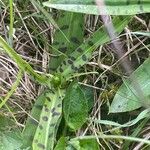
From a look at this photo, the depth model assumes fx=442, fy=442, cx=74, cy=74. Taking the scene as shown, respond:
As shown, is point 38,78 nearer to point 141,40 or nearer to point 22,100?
point 22,100

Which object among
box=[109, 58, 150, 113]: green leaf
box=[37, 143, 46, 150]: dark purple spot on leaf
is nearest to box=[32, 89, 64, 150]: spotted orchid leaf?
box=[37, 143, 46, 150]: dark purple spot on leaf

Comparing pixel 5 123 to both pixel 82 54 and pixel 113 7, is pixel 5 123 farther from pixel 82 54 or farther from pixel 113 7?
pixel 113 7

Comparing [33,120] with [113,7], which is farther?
[33,120]

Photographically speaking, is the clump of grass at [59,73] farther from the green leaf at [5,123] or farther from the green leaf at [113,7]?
the green leaf at [113,7]

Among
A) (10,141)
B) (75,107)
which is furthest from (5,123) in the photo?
(75,107)

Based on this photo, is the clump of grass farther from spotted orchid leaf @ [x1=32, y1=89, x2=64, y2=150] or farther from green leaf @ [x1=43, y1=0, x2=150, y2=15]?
green leaf @ [x1=43, y1=0, x2=150, y2=15]

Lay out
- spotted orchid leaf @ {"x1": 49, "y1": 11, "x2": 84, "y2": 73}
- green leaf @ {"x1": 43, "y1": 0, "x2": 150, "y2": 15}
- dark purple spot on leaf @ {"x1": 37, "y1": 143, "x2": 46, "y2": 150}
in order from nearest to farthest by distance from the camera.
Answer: green leaf @ {"x1": 43, "y1": 0, "x2": 150, "y2": 15}
dark purple spot on leaf @ {"x1": 37, "y1": 143, "x2": 46, "y2": 150}
spotted orchid leaf @ {"x1": 49, "y1": 11, "x2": 84, "y2": 73}

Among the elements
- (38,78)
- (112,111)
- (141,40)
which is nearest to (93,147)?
(112,111)
